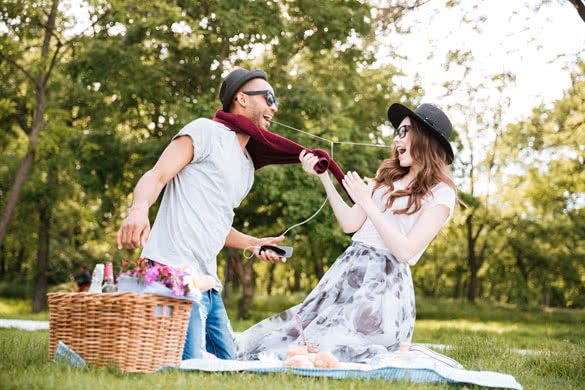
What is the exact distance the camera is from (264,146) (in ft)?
17.5

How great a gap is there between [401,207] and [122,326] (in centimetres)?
224

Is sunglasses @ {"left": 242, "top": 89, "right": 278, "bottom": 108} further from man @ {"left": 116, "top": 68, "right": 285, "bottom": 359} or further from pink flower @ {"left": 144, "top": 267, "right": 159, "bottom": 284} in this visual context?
pink flower @ {"left": 144, "top": 267, "right": 159, "bottom": 284}

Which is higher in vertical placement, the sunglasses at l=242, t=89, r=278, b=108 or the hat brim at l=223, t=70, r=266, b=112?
the hat brim at l=223, t=70, r=266, b=112

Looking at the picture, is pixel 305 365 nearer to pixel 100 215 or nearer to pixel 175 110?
pixel 175 110

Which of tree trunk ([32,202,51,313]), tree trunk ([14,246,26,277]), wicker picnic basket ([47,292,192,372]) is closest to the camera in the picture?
wicker picnic basket ([47,292,192,372])

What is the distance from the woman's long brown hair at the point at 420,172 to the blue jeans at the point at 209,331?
57.5 inches

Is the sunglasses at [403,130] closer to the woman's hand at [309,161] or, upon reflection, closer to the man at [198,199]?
the woman's hand at [309,161]

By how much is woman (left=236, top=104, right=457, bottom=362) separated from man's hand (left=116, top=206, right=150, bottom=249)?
1.55 metres

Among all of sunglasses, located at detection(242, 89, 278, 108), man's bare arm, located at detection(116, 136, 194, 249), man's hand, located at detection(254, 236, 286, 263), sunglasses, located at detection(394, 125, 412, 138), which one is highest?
sunglasses, located at detection(242, 89, 278, 108)

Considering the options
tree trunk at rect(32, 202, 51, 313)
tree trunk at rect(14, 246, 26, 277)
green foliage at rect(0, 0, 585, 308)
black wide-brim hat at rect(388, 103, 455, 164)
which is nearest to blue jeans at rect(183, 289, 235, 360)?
black wide-brim hat at rect(388, 103, 455, 164)

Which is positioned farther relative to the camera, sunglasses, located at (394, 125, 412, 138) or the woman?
sunglasses, located at (394, 125, 412, 138)

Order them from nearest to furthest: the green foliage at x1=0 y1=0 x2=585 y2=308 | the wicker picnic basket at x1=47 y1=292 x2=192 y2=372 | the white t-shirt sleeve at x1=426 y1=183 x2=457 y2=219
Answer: the wicker picnic basket at x1=47 y1=292 x2=192 y2=372, the white t-shirt sleeve at x1=426 y1=183 x2=457 y2=219, the green foliage at x1=0 y1=0 x2=585 y2=308

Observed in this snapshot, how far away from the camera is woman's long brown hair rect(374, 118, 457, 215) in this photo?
5484mm

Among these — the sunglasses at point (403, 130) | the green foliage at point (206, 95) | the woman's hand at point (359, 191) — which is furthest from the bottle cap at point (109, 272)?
the green foliage at point (206, 95)
